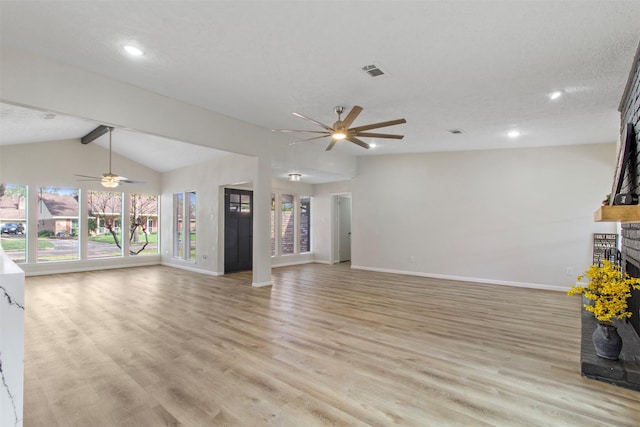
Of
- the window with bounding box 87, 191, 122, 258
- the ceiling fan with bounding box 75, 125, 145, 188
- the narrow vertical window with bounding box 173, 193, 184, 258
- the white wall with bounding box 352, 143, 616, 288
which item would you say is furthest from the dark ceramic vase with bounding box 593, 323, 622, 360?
the window with bounding box 87, 191, 122, 258

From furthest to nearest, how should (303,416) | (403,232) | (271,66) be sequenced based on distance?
1. (403,232)
2. (271,66)
3. (303,416)

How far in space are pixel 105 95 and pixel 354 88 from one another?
3.01m

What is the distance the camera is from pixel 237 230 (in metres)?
8.15

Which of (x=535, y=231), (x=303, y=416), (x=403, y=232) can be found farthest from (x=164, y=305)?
(x=535, y=231)

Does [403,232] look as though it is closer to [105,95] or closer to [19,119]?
[105,95]

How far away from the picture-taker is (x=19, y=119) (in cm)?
559

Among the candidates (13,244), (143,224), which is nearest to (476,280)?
(143,224)

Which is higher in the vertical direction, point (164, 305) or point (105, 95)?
point (105, 95)

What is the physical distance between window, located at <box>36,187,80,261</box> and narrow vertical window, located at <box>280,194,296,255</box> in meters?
5.36

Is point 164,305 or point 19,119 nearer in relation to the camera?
point 164,305

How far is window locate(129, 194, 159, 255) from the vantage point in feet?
30.9

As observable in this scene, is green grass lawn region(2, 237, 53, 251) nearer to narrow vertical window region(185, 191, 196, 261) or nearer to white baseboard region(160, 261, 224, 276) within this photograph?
white baseboard region(160, 261, 224, 276)

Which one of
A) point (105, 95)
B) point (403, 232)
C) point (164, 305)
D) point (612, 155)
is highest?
point (105, 95)

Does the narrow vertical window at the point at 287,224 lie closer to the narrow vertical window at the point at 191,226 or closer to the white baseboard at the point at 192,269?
the white baseboard at the point at 192,269
